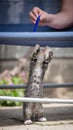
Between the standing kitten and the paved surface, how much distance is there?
54 millimetres

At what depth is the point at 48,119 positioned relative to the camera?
2949 millimetres

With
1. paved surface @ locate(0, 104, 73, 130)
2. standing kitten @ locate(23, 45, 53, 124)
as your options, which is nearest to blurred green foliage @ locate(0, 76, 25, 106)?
paved surface @ locate(0, 104, 73, 130)

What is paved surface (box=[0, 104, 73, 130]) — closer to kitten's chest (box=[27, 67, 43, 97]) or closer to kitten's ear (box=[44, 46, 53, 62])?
kitten's chest (box=[27, 67, 43, 97])

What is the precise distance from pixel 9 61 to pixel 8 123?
4181mm

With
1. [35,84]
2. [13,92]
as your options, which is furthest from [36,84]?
[13,92]

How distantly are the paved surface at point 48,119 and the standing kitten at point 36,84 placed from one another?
5 centimetres

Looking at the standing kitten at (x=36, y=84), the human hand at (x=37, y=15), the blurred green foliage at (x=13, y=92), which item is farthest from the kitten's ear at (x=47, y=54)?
the blurred green foliage at (x=13, y=92)

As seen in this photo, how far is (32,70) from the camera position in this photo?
9.16 ft

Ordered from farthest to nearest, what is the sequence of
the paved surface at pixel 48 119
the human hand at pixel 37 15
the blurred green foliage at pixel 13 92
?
the blurred green foliage at pixel 13 92 → the human hand at pixel 37 15 → the paved surface at pixel 48 119

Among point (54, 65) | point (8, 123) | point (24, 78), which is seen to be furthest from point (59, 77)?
point (8, 123)

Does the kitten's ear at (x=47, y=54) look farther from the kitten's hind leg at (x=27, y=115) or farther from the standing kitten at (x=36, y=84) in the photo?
the kitten's hind leg at (x=27, y=115)

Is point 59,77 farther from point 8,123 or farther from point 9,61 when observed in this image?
point 8,123

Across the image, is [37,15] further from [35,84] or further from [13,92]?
[13,92]

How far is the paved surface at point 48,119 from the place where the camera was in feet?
8.66
